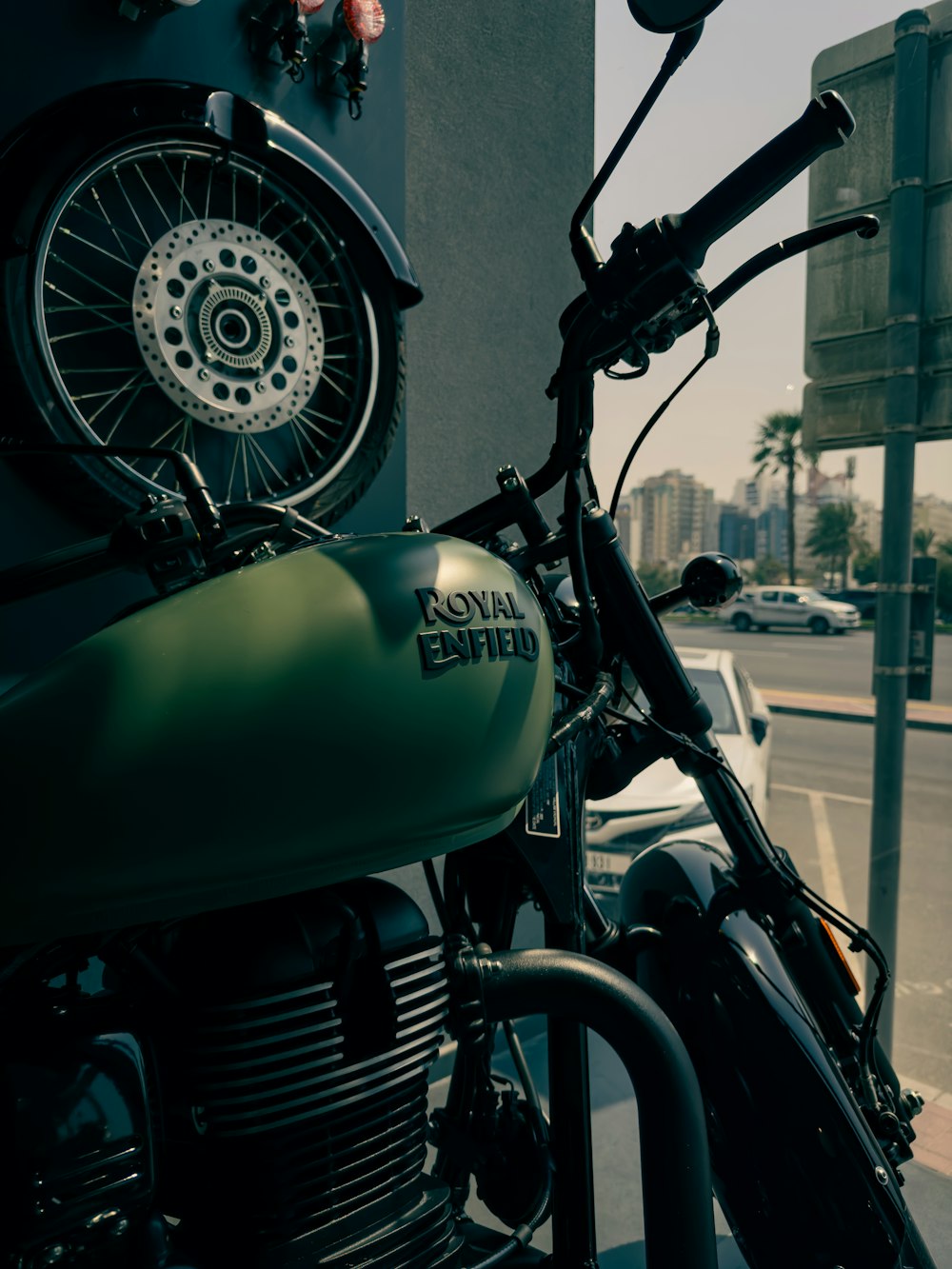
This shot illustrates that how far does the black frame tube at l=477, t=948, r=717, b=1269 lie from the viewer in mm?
840

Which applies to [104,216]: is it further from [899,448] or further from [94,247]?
[899,448]

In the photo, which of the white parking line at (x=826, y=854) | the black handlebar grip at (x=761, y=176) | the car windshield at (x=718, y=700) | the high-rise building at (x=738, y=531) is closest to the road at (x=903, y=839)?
the white parking line at (x=826, y=854)

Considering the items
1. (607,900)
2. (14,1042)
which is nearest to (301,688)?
(14,1042)

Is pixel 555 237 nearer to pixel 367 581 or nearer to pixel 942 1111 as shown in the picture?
pixel 367 581

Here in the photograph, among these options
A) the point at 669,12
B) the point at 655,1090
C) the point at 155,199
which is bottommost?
the point at 655,1090

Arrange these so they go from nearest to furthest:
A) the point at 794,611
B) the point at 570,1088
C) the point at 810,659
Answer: the point at 570,1088 → the point at 810,659 → the point at 794,611

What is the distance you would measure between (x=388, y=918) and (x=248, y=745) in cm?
25

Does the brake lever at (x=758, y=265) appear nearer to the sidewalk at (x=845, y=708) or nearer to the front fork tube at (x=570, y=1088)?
the front fork tube at (x=570, y=1088)

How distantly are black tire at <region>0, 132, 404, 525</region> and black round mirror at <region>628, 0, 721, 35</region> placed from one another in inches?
35.4

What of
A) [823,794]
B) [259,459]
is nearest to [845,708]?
[823,794]

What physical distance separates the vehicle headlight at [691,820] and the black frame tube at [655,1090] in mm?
2362

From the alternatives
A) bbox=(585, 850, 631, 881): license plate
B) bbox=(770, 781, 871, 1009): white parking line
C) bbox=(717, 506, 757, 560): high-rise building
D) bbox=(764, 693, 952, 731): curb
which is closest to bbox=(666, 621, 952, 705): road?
bbox=(764, 693, 952, 731): curb

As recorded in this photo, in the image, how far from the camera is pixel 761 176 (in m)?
0.79

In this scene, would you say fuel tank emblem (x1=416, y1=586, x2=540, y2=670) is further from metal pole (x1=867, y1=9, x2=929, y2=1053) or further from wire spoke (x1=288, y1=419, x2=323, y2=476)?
metal pole (x1=867, y1=9, x2=929, y2=1053)
